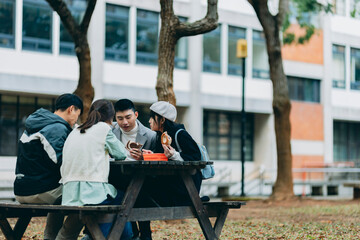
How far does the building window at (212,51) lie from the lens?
107ft

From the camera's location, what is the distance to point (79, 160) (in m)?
6.65

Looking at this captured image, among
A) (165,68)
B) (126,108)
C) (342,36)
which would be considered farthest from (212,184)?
(126,108)

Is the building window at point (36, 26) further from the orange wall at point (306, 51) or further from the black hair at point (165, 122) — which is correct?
the black hair at point (165, 122)

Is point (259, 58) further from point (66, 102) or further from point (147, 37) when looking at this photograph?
point (66, 102)

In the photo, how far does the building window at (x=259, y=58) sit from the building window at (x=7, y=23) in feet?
42.9

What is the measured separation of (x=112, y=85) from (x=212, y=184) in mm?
6059

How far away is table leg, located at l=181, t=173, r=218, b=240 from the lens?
23.4ft

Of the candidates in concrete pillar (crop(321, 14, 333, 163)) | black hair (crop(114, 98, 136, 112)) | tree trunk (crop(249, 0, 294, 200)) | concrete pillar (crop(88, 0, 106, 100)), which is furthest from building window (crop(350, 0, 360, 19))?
concrete pillar (crop(321, 14, 333, 163))

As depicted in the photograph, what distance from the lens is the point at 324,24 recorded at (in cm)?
3794

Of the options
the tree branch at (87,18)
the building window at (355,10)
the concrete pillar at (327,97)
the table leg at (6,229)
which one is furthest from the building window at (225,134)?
the table leg at (6,229)

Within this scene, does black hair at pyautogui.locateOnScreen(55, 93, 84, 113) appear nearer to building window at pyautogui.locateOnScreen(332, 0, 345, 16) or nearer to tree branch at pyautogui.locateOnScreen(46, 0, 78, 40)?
tree branch at pyautogui.locateOnScreen(46, 0, 78, 40)

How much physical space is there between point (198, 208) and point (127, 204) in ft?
3.15

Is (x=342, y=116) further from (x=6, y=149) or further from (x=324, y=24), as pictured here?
(x=6, y=149)

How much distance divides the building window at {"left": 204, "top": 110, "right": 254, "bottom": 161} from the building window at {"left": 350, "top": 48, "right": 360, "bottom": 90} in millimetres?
7756
